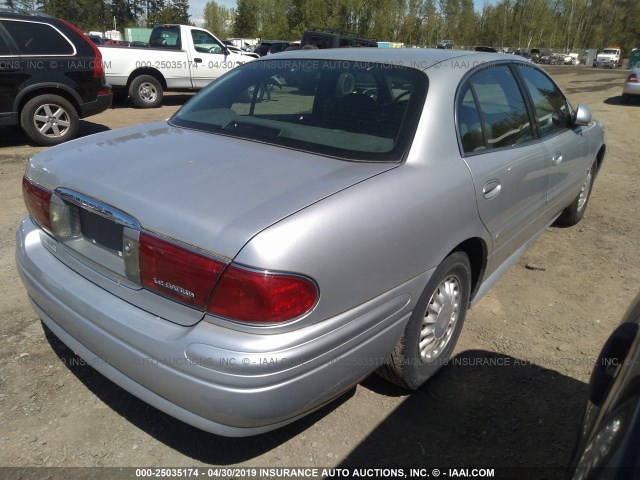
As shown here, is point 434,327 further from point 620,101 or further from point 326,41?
point 620,101

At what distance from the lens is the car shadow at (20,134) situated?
313 inches

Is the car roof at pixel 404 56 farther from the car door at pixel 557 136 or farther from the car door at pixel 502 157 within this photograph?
the car door at pixel 557 136

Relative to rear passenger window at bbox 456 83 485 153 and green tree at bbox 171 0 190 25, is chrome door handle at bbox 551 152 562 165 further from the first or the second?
green tree at bbox 171 0 190 25

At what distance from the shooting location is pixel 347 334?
185 cm

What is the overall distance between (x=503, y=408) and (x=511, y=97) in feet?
6.10

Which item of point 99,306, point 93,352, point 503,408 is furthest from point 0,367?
point 503,408

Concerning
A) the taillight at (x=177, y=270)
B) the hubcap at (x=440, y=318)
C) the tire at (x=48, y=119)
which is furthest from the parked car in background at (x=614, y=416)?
the tire at (x=48, y=119)

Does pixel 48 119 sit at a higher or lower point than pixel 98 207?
lower

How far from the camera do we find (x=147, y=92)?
39.7ft

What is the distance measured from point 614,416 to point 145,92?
40.9 ft

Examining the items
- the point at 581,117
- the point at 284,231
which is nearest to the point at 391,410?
the point at 284,231

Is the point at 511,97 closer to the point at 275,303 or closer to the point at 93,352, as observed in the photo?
the point at 275,303

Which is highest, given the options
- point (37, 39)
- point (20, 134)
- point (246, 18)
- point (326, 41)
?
point (246, 18)

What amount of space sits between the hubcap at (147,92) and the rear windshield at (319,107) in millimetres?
9721
